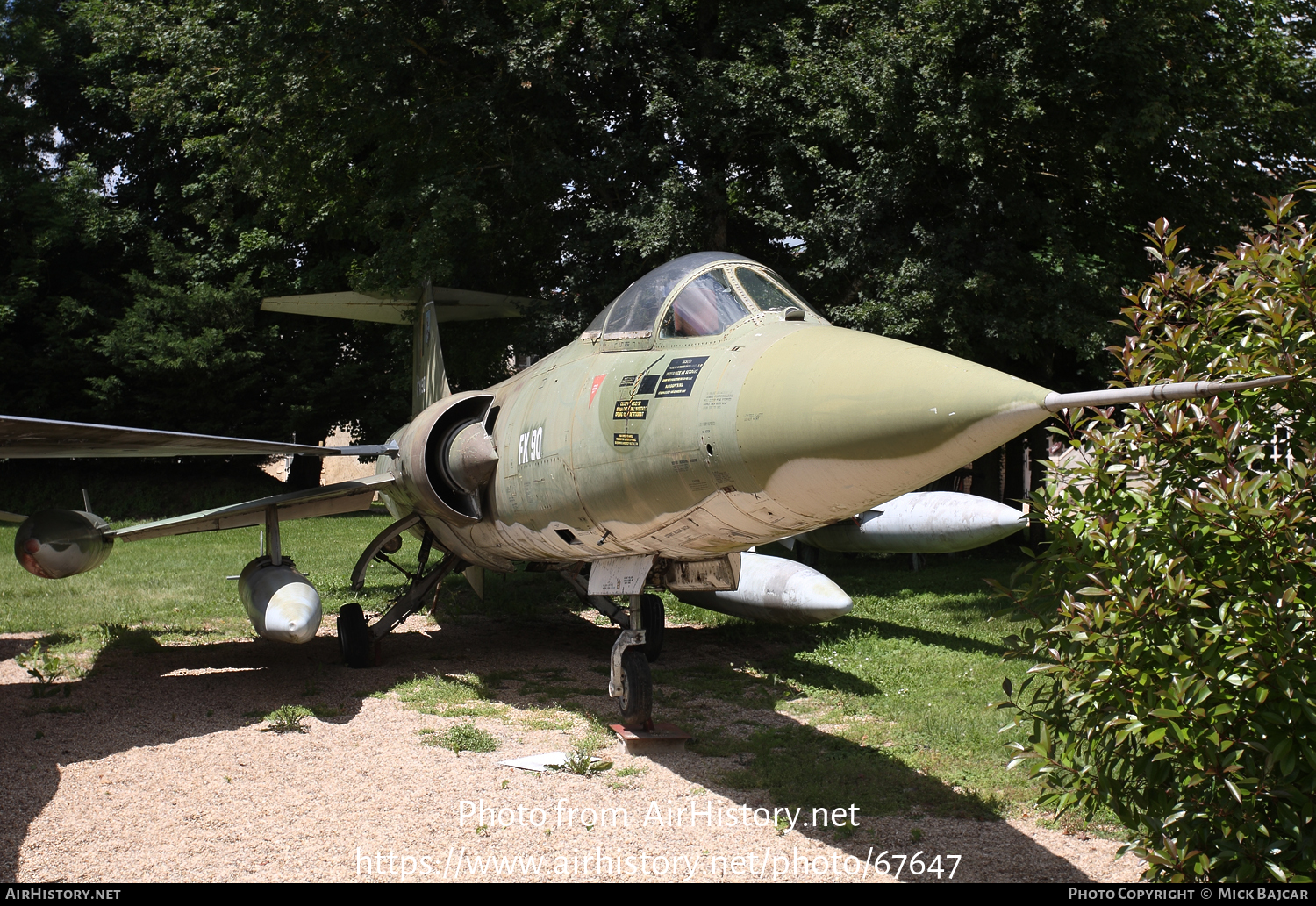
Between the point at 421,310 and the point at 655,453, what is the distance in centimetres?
766

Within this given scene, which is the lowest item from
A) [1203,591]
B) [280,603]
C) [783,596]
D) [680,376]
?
[783,596]

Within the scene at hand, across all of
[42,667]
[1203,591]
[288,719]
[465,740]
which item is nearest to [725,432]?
[1203,591]

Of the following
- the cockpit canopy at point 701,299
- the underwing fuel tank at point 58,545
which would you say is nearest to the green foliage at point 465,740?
the cockpit canopy at point 701,299

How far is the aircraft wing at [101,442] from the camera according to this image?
19.7 ft

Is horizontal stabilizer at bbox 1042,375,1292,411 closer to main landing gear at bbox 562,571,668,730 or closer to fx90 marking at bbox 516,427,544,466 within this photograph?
main landing gear at bbox 562,571,668,730

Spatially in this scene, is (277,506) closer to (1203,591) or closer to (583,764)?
(583,764)

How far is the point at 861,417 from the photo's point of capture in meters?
3.75

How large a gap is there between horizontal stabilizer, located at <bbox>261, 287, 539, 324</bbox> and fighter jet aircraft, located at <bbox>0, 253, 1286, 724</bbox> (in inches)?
115

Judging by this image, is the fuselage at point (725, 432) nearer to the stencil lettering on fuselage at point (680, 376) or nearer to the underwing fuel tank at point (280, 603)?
the stencil lettering on fuselage at point (680, 376)

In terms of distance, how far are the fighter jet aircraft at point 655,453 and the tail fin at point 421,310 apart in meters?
1.89

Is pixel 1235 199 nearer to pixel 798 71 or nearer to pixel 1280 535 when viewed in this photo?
pixel 798 71

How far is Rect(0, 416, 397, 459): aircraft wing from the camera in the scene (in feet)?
19.7

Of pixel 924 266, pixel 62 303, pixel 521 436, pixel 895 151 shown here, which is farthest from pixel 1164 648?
pixel 62 303

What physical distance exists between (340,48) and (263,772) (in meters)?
11.3
